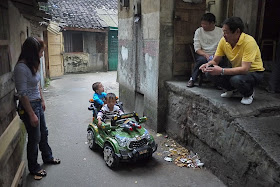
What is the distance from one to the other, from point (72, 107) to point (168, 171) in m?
4.89

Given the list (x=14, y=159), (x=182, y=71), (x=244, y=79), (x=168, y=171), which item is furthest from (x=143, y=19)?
(x=14, y=159)

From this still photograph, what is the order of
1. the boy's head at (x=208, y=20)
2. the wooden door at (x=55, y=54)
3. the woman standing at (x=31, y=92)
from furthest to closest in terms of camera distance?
1. the wooden door at (x=55, y=54)
2. the boy's head at (x=208, y=20)
3. the woman standing at (x=31, y=92)

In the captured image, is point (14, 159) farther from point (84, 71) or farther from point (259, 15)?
point (84, 71)

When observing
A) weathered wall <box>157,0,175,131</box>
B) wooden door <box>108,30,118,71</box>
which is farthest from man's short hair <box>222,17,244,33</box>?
wooden door <box>108,30,118,71</box>

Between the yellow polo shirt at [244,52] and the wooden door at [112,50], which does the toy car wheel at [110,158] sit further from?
the wooden door at [112,50]

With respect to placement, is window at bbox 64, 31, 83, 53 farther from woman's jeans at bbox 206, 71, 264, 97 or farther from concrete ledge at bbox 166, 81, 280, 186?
woman's jeans at bbox 206, 71, 264, 97

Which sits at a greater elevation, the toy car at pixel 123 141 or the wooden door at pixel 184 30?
the wooden door at pixel 184 30

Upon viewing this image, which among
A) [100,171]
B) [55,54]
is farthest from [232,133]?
[55,54]

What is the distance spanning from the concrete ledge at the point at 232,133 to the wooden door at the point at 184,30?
0.75 metres

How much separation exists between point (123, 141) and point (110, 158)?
0.39 meters

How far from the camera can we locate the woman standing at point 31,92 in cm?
330

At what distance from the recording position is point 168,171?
13.3ft

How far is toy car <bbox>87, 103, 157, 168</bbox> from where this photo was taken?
12.9ft

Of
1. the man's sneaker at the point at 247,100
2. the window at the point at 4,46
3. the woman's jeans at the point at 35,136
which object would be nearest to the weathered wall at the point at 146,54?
the man's sneaker at the point at 247,100
